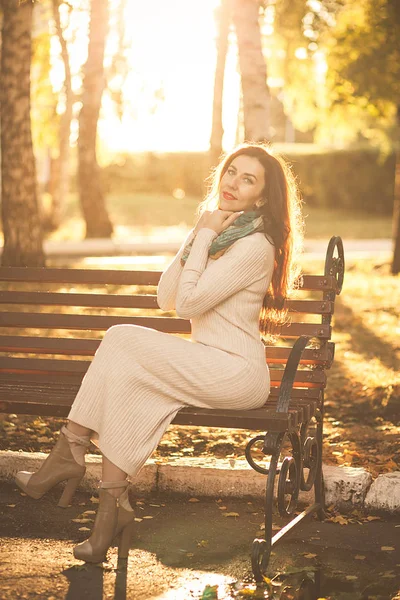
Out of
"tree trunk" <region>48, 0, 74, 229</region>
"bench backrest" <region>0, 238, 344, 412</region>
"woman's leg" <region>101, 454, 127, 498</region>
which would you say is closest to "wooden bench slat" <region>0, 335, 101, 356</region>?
"bench backrest" <region>0, 238, 344, 412</region>

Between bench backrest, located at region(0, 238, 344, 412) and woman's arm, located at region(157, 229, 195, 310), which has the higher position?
woman's arm, located at region(157, 229, 195, 310)

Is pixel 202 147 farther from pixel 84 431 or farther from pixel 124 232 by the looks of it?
pixel 84 431

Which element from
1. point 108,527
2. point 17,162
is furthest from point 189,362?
point 17,162

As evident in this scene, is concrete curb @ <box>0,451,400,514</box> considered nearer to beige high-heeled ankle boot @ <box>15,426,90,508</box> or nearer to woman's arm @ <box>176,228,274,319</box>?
beige high-heeled ankle boot @ <box>15,426,90,508</box>

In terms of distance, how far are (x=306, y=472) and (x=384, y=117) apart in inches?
497

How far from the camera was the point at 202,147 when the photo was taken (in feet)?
128

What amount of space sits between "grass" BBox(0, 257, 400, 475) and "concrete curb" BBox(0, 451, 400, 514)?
399 millimetres

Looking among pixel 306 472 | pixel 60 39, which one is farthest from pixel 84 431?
pixel 60 39

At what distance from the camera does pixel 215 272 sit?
4449 mm

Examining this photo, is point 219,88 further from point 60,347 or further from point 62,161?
point 60,347

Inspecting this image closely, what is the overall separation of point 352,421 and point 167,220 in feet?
77.3

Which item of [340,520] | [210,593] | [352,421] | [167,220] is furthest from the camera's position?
[167,220]

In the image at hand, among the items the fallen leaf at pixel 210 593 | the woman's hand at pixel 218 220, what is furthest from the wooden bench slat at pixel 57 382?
the fallen leaf at pixel 210 593

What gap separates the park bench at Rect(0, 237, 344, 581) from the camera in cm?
427
